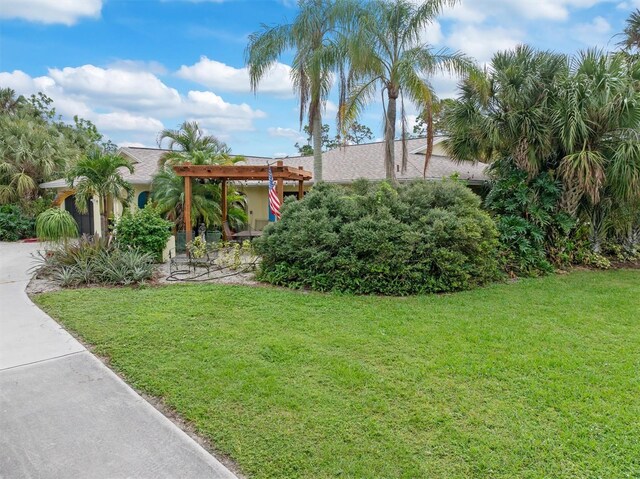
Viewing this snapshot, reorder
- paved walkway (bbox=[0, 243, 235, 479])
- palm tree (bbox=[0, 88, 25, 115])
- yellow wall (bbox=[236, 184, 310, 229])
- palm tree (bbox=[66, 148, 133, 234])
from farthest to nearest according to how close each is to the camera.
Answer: palm tree (bbox=[0, 88, 25, 115]) → yellow wall (bbox=[236, 184, 310, 229]) → palm tree (bbox=[66, 148, 133, 234]) → paved walkway (bbox=[0, 243, 235, 479])

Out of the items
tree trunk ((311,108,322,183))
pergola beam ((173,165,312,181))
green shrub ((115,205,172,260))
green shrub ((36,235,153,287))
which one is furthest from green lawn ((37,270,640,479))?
tree trunk ((311,108,322,183))

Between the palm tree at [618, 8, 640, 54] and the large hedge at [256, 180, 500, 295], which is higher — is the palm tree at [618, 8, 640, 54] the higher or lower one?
the higher one

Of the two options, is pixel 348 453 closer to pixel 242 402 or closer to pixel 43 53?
pixel 242 402

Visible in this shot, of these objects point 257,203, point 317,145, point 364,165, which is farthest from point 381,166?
point 257,203

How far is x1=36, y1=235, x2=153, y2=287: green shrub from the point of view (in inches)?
324

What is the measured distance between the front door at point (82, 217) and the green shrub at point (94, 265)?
30.3 feet

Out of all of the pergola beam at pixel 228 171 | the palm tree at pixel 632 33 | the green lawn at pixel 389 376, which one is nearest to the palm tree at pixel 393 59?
the pergola beam at pixel 228 171

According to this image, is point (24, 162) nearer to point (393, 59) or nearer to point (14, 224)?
point (14, 224)

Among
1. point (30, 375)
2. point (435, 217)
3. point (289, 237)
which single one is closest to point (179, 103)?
point (289, 237)

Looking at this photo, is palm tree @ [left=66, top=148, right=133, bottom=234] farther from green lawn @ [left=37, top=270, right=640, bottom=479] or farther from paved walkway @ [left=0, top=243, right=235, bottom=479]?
paved walkway @ [left=0, top=243, right=235, bottom=479]

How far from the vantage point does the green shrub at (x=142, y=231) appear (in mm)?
9867

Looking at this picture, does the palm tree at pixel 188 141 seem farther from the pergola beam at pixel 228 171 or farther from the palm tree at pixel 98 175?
the pergola beam at pixel 228 171

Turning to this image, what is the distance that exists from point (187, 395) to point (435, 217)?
5.71 m

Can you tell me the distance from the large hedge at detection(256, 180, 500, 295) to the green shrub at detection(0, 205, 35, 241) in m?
14.4
